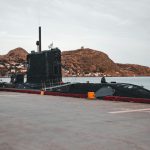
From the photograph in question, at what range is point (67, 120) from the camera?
1261 centimetres

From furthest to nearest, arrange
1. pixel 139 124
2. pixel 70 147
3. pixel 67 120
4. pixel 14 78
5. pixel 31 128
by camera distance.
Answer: pixel 14 78
pixel 67 120
pixel 139 124
pixel 31 128
pixel 70 147

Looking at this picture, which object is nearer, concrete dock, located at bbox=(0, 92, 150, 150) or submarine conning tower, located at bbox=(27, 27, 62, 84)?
concrete dock, located at bbox=(0, 92, 150, 150)

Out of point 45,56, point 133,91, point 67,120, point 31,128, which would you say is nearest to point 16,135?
point 31,128

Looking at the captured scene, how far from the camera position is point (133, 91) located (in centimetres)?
2603

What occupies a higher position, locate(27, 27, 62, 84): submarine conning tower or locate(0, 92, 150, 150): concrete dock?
locate(27, 27, 62, 84): submarine conning tower

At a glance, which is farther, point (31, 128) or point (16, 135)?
point (31, 128)

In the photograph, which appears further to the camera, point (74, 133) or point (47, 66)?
point (47, 66)

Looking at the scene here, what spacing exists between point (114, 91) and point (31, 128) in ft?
54.8

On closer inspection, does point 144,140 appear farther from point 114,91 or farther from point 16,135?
point 114,91

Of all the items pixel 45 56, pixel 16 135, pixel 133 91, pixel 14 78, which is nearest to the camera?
pixel 16 135

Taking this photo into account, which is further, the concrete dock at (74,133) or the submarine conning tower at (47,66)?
the submarine conning tower at (47,66)

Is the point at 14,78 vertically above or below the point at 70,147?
above

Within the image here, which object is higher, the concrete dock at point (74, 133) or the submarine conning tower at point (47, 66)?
the submarine conning tower at point (47, 66)

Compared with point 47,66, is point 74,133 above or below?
below
